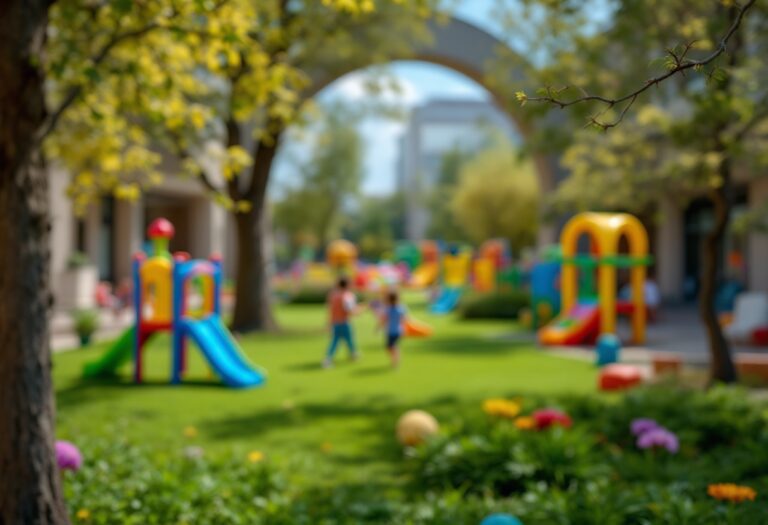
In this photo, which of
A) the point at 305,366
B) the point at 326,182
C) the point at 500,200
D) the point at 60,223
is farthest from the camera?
the point at 326,182

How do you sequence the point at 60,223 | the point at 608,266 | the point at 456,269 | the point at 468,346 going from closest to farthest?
the point at 468,346, the point at 608,266, the point at 60,223, the point at 456,269

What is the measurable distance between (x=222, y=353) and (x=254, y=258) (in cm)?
694

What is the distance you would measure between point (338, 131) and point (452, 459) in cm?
A: 4372

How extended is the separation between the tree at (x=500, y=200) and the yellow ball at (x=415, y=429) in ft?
98.1

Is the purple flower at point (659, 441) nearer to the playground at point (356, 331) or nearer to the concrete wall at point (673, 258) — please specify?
the playground at point (356, 331)

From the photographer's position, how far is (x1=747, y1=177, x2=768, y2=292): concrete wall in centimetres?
2044

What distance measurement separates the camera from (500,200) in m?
36.1

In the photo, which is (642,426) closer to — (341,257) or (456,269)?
(456,269)

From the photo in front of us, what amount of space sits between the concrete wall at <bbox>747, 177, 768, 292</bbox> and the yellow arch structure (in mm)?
7249

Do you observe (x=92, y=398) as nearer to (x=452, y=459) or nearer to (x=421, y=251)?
(x=452, y=459)

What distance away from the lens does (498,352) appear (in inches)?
516

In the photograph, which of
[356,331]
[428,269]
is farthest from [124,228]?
[428,269]

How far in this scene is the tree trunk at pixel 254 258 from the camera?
16297 millimetres

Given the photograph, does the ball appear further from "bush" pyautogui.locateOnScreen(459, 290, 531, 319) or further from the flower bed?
"bush" pyautogui.locateOnScreen(459, 290, 531, 319)
